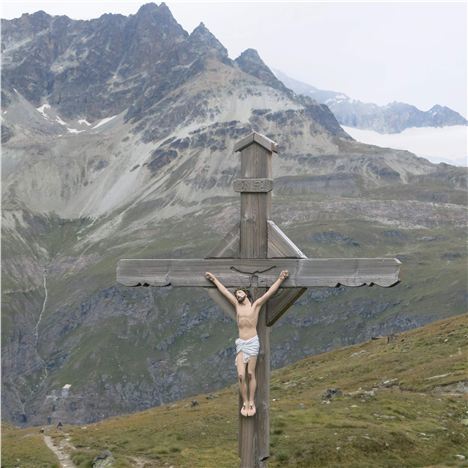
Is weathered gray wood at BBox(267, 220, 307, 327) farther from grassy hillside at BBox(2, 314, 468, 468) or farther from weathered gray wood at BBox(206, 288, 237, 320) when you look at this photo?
grassy hillside at BBox(2, 314, 468, 468)

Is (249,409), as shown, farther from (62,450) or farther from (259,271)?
(62,450)

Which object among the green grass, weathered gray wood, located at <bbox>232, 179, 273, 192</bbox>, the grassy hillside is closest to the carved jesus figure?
weathered gray wood, located at <bbox>232, 179, 273, 192</bbox>

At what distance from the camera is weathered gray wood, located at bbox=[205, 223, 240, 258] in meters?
12.7

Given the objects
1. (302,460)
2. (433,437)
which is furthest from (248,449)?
(433,437)

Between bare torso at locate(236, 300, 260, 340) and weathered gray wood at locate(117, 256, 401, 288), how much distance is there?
51 centimetres

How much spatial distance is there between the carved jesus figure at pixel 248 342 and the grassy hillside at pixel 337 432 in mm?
14369

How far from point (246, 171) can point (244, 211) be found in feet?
2.41

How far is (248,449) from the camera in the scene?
12172 millimetres

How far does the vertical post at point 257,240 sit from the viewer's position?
12.2 metres

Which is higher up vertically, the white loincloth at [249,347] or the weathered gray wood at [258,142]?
the weathered gray wood at [258,142]

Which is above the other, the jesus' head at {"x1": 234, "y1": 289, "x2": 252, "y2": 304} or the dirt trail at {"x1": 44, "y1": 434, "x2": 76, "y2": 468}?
the jesus' head at {"x1": 234, "y1": 289, "x2": 252, "y2": 304}

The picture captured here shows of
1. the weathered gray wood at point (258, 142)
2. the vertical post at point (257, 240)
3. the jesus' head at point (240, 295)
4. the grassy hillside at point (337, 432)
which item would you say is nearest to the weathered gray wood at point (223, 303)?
the jesus' head at point (240, 295)

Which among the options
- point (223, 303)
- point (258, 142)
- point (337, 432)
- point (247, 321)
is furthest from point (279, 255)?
point (337, 432)

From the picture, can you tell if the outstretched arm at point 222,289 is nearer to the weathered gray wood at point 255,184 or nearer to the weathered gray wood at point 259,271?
the weathered gray wood at point 259,271
